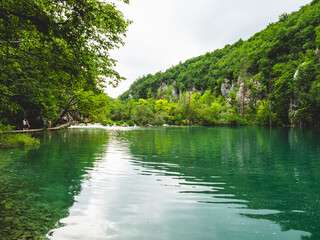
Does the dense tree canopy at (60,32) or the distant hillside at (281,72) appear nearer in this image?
the dense tree canopy at (60,32)

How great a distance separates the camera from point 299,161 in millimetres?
12094

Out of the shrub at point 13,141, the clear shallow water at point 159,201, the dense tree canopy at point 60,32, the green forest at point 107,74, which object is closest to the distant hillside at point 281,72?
the green forest at point 107,74

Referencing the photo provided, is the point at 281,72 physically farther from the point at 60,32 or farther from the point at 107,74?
the point at 60,32

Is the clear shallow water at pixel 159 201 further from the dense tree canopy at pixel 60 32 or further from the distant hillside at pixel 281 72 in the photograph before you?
the distant hillside at pixel 281 72

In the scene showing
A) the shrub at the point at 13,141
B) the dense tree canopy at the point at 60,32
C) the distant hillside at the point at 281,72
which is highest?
the distant hillside at the point at 281,72

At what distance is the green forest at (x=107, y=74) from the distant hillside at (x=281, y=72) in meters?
0.33

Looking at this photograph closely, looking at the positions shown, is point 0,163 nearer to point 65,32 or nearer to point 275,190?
point 65,32

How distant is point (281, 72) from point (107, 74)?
3242 inches

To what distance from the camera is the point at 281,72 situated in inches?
3049

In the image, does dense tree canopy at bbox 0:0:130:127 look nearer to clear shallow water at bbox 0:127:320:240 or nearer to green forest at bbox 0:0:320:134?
green forest at bbox 0:0:320:134

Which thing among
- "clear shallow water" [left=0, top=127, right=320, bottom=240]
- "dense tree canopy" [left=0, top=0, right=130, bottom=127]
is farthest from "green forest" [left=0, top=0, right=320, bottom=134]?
"clear shallow water" [left=0, top=127, right=320, bottom=240]

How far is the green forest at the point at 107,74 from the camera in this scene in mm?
7004

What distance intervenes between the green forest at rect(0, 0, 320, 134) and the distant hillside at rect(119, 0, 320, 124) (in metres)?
0.33

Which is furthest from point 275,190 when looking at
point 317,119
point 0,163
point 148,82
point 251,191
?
point 148,82
